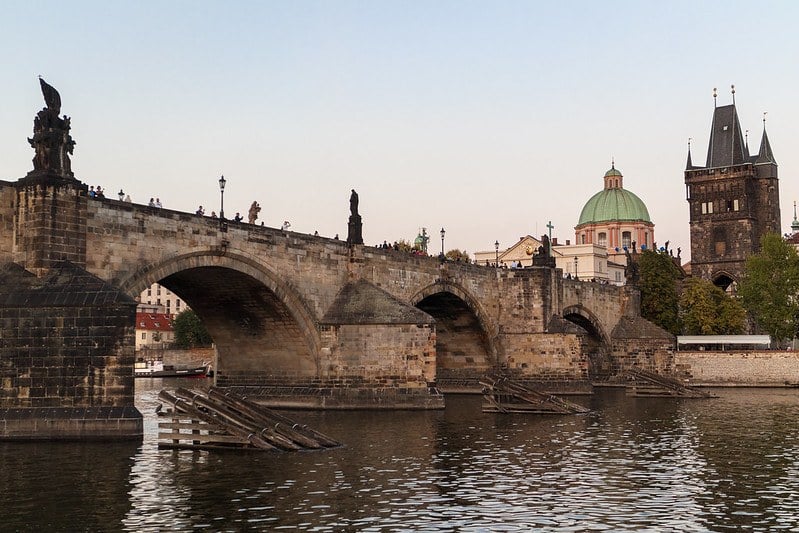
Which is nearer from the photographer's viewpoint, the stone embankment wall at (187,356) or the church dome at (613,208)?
the stone embankment wall at (187,356)

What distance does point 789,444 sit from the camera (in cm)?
2784

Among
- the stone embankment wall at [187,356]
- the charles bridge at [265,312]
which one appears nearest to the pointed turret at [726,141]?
the charles bridge at [265,312]

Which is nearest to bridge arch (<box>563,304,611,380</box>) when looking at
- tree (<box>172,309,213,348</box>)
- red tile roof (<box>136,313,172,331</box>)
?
tree (<box>172,309,213,348</box>)

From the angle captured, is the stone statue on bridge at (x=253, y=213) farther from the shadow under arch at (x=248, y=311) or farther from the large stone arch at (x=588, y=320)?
the large stone arch at (x=588, y=320)

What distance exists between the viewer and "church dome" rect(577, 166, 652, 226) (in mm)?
124812

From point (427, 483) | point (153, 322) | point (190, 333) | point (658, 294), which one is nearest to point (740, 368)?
point (658, 294)

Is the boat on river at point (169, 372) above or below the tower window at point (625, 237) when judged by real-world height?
below

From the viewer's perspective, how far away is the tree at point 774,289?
70625 millimetres

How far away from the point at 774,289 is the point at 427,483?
5796 cm

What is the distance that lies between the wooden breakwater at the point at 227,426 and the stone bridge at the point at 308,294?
2.83 m

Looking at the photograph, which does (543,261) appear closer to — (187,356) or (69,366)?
(69,366)

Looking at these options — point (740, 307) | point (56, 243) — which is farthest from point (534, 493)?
point (740, 307)

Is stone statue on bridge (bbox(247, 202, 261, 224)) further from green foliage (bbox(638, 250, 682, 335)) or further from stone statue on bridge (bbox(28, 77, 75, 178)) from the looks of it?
green foliage (bbox(638, 250, 682, 335))

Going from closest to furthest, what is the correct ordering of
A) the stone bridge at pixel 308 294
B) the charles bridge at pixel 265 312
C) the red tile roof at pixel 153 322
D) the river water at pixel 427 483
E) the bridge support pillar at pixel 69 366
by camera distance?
the river water at pixel 427 483, the bridge support pillar at pixel 69 366, the charles bridge at pixel 265 312, the stone bridge at pixel 308 294, the red tile roof at pixel 153 322
